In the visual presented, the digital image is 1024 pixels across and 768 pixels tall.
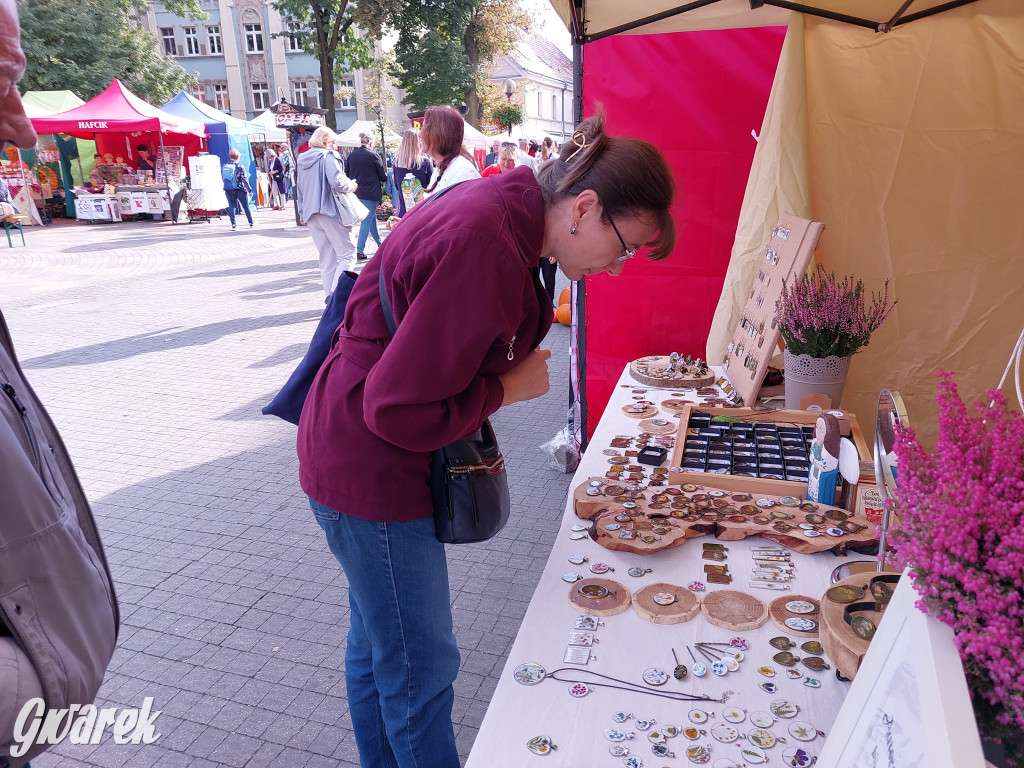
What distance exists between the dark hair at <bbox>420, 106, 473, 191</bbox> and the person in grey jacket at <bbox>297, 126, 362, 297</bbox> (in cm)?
229

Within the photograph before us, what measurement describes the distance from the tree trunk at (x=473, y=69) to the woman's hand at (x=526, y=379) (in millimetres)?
24591

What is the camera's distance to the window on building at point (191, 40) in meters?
33.2

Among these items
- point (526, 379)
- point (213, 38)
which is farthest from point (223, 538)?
point (213, 38)

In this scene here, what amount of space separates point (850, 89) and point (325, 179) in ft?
15.9

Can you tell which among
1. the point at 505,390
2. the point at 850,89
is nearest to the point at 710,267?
the point at 850,89

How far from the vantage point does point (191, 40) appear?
33500 mm

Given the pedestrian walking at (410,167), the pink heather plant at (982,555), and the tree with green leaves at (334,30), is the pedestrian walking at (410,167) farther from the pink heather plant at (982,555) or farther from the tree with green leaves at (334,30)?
the tree with green leaves at (334,30)

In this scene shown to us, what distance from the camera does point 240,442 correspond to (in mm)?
4387

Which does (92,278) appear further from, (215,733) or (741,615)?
(741,615)

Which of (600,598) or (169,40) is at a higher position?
(169,40)

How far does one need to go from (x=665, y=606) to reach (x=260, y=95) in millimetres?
37948

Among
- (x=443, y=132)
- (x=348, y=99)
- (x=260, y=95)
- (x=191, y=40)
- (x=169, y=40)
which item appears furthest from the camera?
(x=348, y=99)

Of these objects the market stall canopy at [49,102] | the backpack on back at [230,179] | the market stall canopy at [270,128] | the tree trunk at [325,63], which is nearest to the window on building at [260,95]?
the market stall canopy at [270,128]

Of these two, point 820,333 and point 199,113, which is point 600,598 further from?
point 199,113
